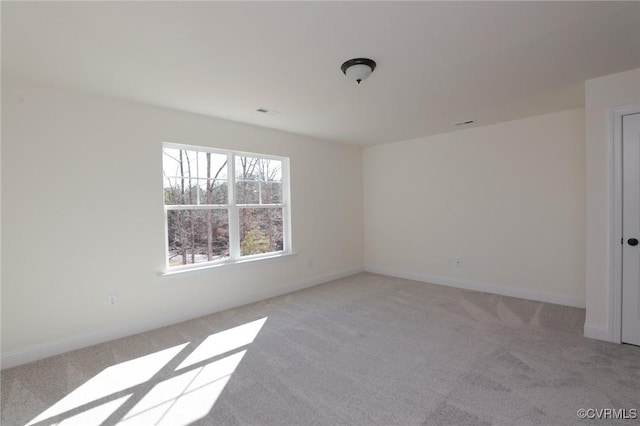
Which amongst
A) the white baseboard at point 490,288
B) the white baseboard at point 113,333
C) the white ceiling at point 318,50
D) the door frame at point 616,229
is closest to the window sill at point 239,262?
the white baseboard at point 113,333

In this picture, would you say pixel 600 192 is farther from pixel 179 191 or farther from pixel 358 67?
pixel 179 191

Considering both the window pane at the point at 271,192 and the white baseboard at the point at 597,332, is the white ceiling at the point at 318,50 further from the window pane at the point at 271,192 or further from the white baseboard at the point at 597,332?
the white baseboard at the point at 597,332

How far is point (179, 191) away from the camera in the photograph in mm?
3674

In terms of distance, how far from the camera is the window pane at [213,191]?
388 centimetres

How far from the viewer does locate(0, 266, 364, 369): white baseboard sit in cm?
263

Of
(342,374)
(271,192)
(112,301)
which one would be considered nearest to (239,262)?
(271,192)

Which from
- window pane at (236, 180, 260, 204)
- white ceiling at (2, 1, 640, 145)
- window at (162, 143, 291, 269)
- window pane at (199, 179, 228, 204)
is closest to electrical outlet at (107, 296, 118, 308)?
window at (162, 143, 291, 269)

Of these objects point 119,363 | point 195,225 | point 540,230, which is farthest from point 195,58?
point 540,230

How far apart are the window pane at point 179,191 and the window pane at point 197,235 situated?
0.13 m

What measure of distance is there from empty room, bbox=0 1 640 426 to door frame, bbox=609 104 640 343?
1 cm

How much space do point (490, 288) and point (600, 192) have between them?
207 cm

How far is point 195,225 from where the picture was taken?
3.81m

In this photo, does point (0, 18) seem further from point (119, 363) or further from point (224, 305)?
point (224, 305)

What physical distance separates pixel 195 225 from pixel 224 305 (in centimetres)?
109
